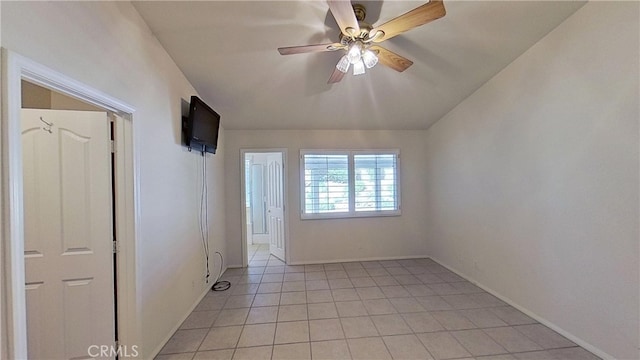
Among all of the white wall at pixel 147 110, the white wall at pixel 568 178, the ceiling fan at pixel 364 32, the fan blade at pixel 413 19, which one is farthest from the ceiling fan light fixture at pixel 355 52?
the white wall at pixel 568 178

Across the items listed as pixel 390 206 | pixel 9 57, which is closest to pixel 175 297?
pixel 9 57

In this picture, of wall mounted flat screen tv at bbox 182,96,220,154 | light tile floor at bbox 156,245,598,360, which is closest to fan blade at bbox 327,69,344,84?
wall mounted flat screen tv at bbox 182,96,220,154

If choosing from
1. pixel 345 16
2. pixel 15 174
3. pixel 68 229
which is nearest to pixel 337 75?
pixel 345 16

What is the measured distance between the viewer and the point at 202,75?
2.79m

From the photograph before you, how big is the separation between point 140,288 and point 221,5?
87.0 inches

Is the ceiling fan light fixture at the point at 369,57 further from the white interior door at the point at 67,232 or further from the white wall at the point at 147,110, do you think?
the white interior door at the point at 67,232

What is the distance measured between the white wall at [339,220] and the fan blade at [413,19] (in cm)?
268

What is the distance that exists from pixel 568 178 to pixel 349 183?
9.22ft

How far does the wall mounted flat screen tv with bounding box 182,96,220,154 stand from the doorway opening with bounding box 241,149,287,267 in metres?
1.17

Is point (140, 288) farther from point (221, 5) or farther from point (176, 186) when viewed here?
point (221, 5)

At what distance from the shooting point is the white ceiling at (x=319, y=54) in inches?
81.0

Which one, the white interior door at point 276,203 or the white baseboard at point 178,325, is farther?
the white interior door at point 276,203

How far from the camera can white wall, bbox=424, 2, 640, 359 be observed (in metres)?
1.89

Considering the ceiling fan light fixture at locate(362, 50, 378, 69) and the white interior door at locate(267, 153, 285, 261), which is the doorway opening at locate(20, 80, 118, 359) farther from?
the white interior door at locate(267, 153, 285, 261)
